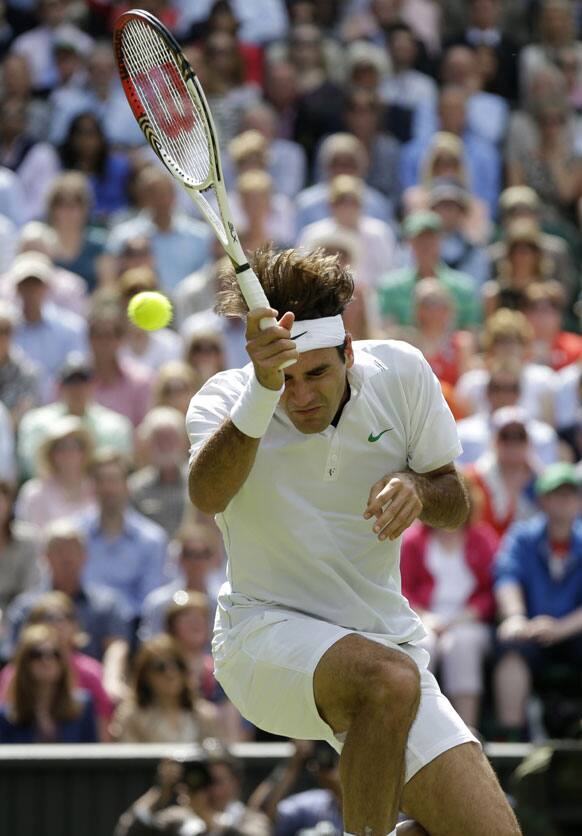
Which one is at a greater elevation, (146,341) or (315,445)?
(146,341)

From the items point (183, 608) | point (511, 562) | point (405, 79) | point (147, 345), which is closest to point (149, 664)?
point (183, 608)

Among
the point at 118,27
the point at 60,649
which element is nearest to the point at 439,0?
the point at 60,649

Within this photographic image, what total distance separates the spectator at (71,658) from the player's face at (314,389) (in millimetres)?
4234

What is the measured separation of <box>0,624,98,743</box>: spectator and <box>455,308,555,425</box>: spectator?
317 centimetres

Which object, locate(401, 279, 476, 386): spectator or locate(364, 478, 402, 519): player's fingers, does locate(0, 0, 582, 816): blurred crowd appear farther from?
locate(364, 478, 402, 519): player's fingers

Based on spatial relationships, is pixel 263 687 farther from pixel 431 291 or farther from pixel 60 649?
pixel 431 291

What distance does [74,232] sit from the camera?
12172 millimetres

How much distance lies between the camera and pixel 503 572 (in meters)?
9.49

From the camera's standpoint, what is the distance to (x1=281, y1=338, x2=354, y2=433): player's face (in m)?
4.86

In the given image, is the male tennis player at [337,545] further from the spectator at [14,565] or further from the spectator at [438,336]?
the spectator at [438,336]

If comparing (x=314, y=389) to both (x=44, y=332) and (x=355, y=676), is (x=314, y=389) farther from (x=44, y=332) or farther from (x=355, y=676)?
(x=44, y=332)

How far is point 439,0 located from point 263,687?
11.6 m

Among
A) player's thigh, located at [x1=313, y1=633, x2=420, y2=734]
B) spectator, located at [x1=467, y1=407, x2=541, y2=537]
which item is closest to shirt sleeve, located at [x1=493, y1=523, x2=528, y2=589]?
spectator, located at [x1=467, y1=407, x2=541, y2=537]

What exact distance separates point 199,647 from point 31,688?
2.93 feet
